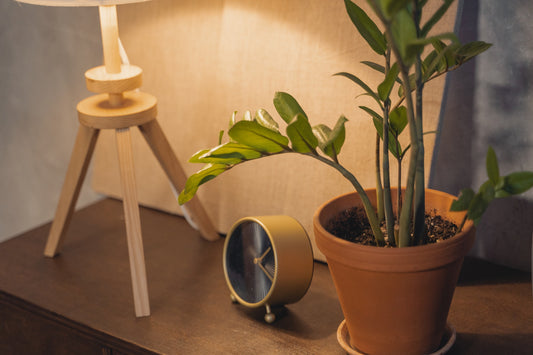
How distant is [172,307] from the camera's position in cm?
100

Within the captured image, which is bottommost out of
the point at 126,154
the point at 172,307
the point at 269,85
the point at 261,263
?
the point at 172,307

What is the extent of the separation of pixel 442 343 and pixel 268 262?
0.95ft

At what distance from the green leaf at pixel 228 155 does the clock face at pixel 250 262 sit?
0.21 meters

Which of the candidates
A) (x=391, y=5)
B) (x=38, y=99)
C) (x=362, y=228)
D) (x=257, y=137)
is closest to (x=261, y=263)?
(x=362, y=228)

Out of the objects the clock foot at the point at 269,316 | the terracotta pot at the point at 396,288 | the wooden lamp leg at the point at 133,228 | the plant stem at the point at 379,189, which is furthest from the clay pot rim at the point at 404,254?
the wooden lamp leg at the point at 133,228

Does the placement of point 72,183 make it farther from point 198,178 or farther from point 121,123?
point 198,178

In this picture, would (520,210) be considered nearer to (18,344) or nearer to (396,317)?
(396,317)

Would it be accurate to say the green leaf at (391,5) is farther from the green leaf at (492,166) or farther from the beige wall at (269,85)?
the beige wall at (269,85)

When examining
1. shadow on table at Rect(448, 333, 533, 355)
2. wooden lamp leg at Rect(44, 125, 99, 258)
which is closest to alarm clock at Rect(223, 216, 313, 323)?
shadow on table at Rect(448, 333, 533, 355)

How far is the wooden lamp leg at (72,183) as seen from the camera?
3.64 feet

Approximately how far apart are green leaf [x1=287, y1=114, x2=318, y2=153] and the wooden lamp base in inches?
16.0

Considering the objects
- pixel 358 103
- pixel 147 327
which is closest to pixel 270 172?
pixel 358 103

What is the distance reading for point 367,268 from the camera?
28.7 inches

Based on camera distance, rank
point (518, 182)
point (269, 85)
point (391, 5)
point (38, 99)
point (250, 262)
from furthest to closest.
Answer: point (38, 99), point (269, 85), point (250, 262), point (518, 182), point (391, 5)
